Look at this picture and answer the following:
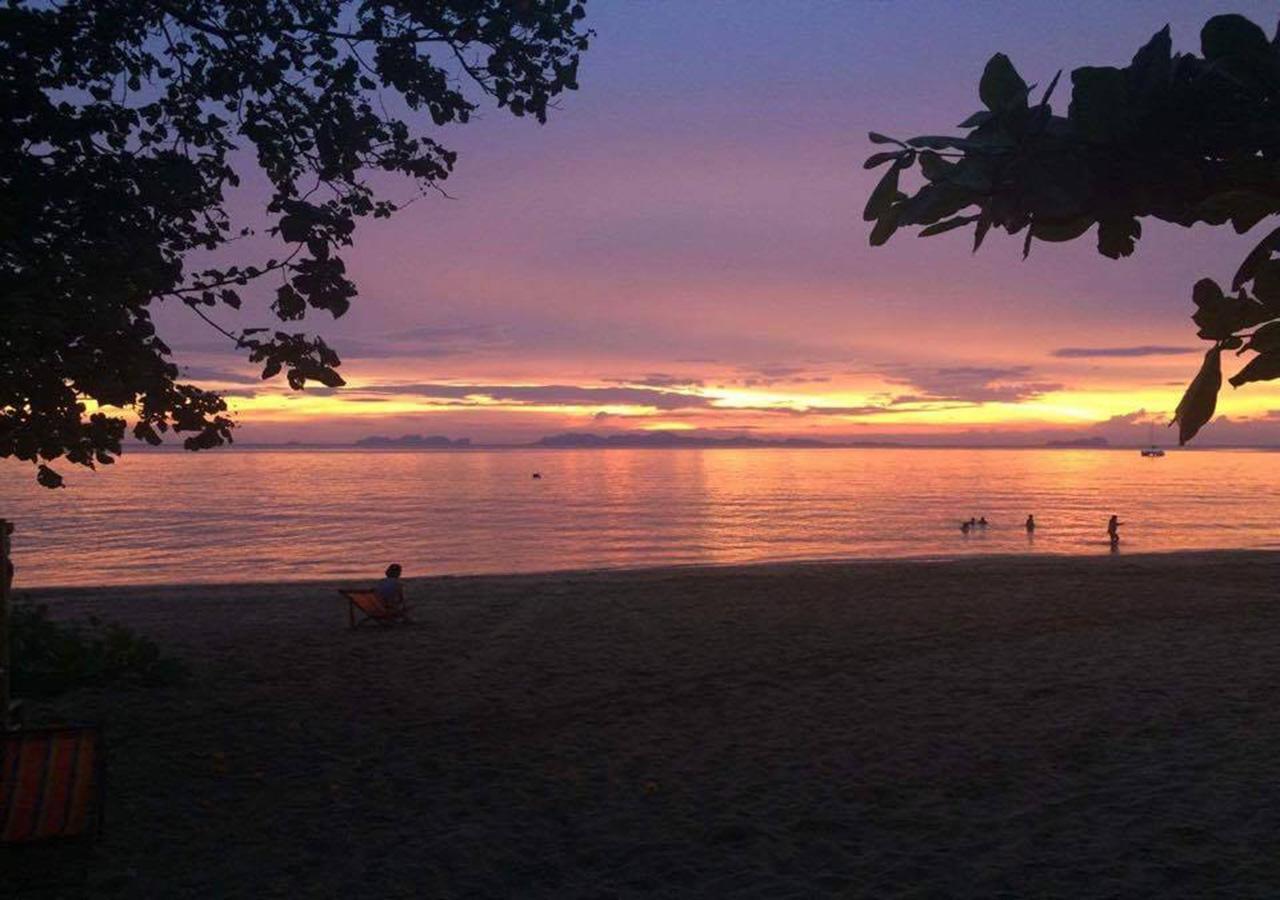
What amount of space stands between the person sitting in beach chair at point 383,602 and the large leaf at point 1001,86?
48.0 feet

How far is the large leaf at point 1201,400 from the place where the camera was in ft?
6.43

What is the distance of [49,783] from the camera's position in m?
6.29

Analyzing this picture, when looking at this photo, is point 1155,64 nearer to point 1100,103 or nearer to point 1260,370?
point 1100,103

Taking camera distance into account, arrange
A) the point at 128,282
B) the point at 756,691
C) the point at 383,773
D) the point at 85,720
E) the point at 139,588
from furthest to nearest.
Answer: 1. the point at 139,588
2. the point at 756,691
3. the point at 85,720
4. the point at 383,773
5. the point at 128,282

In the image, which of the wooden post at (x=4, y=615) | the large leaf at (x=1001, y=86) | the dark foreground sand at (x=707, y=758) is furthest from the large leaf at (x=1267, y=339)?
the wooden post at (x=4, y=615)

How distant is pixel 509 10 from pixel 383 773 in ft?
21.8

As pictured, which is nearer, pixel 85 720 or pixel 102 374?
pixel 102 374

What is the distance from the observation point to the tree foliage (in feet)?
6.84

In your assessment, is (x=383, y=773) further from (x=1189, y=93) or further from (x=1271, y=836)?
(x=1189, y=93)

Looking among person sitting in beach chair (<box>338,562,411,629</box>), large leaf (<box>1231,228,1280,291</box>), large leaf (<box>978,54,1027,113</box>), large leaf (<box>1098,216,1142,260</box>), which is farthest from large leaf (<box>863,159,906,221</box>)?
person sitting in beach chair (<box>338,562,411,629</box>)

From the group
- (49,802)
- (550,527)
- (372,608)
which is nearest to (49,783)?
(49,802)

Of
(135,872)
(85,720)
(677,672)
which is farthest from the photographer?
(677,672)

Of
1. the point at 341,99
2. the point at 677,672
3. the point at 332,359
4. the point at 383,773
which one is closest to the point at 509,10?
the point at 341,99

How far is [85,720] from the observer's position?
32.3 ft
